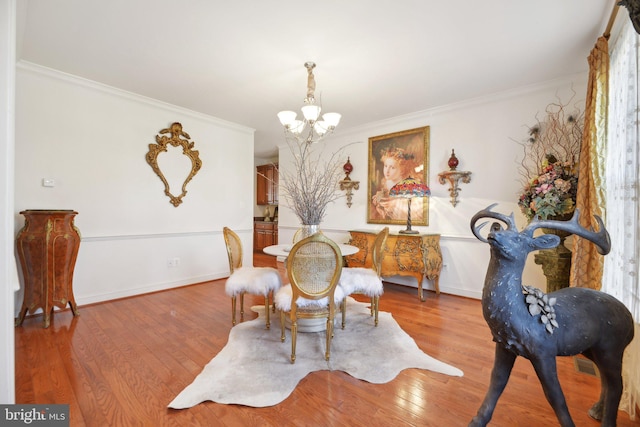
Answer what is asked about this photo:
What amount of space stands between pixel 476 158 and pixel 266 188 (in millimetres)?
5074

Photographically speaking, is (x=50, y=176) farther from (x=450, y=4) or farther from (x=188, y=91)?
(x=450, y=4)

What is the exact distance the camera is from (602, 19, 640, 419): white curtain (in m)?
1.56

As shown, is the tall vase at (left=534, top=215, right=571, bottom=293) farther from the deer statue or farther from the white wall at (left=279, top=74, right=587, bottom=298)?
the deer statue

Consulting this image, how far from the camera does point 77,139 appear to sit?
3182mm

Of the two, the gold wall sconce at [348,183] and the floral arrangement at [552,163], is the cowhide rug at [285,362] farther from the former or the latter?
the gold wall sconce at [348,183]

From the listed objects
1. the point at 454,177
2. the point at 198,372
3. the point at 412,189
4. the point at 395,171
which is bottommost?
the point at 198,372

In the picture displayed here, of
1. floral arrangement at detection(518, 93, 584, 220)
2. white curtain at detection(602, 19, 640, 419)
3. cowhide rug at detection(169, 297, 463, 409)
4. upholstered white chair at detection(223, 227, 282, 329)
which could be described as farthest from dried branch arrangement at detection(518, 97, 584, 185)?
upholstered white chair at detection(223, 227, 282, 329)

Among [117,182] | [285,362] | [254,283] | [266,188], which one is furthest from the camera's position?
[266,188]

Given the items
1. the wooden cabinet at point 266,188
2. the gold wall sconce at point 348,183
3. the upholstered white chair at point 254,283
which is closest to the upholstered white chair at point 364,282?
the upholstered white chair at point 254,283

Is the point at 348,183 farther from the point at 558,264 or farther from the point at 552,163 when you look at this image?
the point at 558,264

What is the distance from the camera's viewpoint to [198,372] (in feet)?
6.41

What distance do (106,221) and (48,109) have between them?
4.29 ft

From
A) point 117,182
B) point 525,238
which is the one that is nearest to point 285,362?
point 525,238

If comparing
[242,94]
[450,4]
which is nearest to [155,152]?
[242,94]
